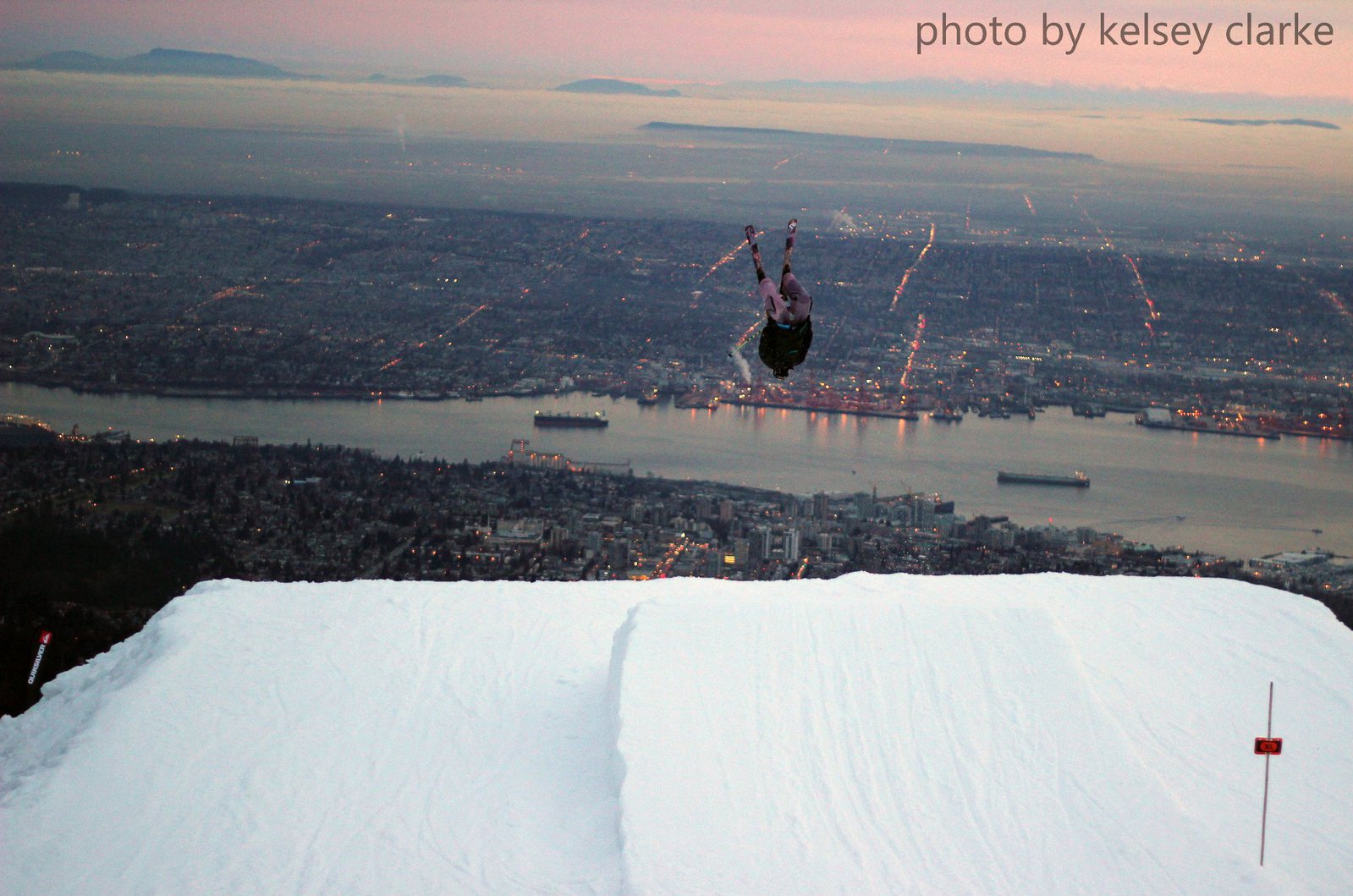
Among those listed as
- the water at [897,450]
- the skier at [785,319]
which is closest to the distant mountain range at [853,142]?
the water at [897,450]

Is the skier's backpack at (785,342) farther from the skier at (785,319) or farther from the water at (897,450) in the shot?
the water at (897,450)

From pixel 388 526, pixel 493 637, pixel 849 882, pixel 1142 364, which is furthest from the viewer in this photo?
pixel 1142 364

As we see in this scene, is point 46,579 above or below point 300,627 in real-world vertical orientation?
below

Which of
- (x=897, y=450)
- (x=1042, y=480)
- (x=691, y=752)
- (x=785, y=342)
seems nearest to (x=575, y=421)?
(x=897, y=450)

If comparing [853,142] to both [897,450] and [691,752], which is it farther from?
[691,752]

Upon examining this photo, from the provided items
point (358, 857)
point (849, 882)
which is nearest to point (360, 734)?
point (358, 857)

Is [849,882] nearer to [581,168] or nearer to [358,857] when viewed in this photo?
[358,857]

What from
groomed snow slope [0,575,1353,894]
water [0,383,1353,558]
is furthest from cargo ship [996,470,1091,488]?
groomed snow slope [0,575,1353,894]
